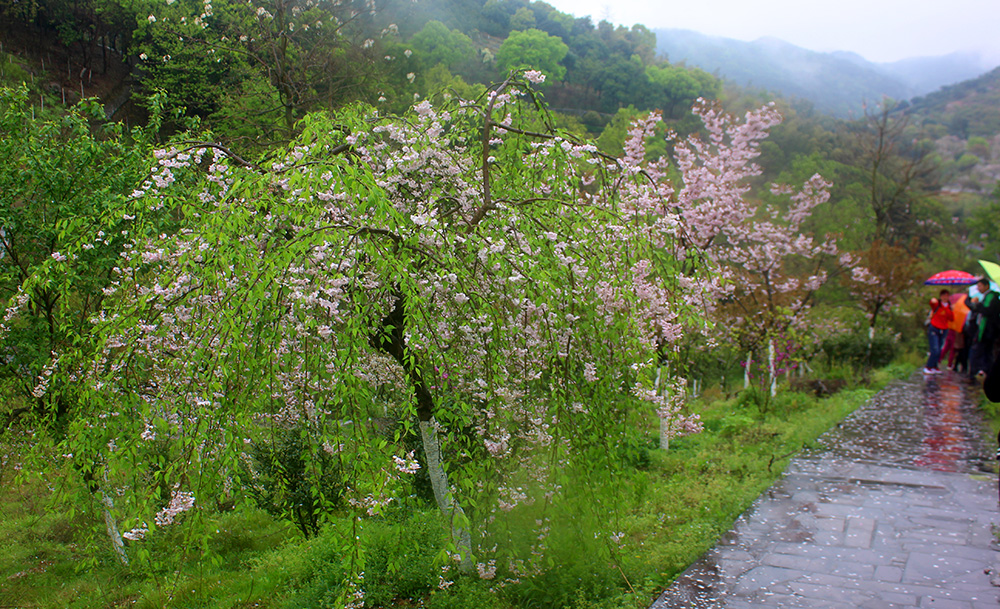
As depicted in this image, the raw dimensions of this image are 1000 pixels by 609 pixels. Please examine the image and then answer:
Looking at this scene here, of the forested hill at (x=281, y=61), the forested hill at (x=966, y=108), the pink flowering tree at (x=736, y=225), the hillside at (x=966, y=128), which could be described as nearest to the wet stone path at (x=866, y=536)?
the pink flowering tree at (x=736, y=225)

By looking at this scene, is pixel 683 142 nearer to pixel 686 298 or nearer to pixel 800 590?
pixel 686 298

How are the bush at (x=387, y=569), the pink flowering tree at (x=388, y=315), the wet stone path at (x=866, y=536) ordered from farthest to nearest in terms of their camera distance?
the bush at (x=387, y=569) < the wet stone path at (x=866, y=536) < the pink flowering tree at (x=388, y=315)

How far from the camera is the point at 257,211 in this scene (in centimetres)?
344

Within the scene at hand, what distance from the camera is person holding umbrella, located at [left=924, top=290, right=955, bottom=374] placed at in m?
13.3

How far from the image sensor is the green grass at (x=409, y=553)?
4141 millimetres

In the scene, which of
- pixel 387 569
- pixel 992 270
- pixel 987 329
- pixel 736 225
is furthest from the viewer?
pixel 736 225

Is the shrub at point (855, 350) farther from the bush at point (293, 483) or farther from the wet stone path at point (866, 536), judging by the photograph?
the bush at point (293, 483)

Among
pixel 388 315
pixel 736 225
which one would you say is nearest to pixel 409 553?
pixel 388 315

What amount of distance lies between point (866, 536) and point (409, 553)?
3.91 meters

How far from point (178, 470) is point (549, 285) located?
209 centimetres

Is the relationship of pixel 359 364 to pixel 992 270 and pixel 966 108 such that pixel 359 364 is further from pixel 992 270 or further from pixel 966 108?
pixel 966 108

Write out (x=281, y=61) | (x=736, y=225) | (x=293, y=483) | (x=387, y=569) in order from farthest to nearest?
(x=736, y=225) < (x=281, y=61) < (x=293, y=483) < (x=387, y=569)

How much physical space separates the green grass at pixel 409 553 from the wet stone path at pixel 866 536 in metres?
0.31

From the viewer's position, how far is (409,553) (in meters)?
4.70
